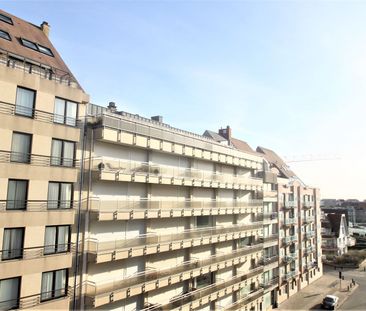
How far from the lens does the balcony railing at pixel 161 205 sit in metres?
25.5

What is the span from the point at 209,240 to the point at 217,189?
6.44 metres

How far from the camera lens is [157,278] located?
2986 cm

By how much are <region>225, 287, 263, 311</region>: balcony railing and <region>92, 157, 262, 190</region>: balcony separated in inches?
525

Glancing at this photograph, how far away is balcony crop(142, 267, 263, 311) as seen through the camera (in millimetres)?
31456

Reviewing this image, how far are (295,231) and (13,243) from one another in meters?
50.6

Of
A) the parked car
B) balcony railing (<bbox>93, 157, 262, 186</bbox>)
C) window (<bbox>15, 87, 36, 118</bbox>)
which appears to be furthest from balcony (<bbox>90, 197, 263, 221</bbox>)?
the parked car

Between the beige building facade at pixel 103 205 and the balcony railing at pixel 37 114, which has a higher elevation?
the balcony railing at pixel 37 114

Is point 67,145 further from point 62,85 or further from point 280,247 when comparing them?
point 280,247

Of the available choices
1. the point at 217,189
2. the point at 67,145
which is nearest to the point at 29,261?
the point at 67,145

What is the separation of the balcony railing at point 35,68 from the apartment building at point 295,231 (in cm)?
3762

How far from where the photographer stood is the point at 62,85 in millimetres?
23297

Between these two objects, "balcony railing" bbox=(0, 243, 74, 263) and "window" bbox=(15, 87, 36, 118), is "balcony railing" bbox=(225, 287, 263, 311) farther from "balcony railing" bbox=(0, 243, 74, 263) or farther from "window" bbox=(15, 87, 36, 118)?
"window" bbox=(15, 87, 36, 118)

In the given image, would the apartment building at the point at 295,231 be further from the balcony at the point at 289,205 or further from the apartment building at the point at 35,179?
the apartment building at the point at 35,179

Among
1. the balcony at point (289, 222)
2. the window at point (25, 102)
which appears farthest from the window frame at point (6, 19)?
the balcony at point (289, 222)
